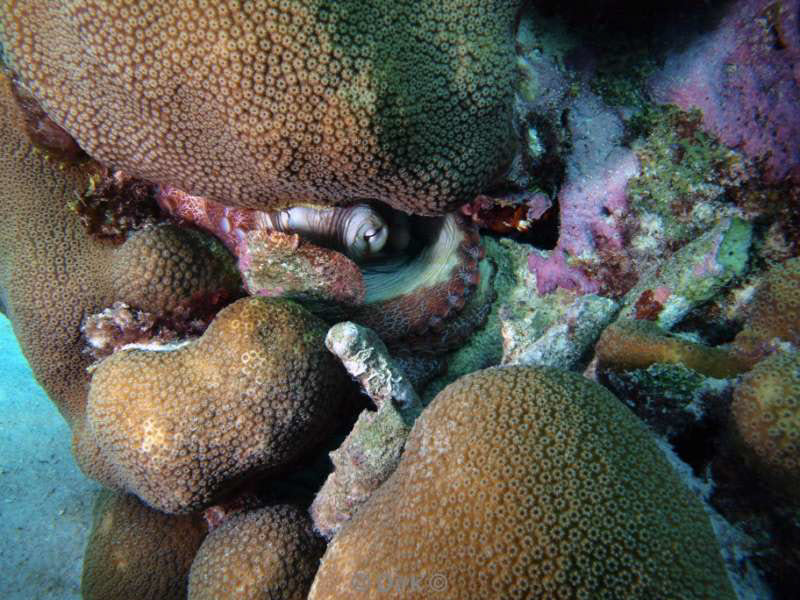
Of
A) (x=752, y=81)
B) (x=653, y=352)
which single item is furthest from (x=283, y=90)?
(x=752, y=81)

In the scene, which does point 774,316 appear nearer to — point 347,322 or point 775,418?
point 775,418

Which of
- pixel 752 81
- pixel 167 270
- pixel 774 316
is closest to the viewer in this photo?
pixel 774 316

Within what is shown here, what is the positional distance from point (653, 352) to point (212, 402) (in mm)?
2242

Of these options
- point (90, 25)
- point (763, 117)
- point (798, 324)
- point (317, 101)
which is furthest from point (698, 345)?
point (90, 25)

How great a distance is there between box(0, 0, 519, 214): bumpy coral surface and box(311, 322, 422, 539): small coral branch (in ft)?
2.61

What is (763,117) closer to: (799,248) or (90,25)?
(799,248)

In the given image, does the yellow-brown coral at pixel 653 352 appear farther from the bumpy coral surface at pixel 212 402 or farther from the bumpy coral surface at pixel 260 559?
the bumpy coral surface at pixel 260 559

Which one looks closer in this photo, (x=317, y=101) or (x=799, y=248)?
(x=317, y=101)

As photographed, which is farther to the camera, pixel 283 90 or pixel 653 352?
pixel 653 352

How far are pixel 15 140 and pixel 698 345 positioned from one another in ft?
13.8

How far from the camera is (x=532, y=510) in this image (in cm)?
160

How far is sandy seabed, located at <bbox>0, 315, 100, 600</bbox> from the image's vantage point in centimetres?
385

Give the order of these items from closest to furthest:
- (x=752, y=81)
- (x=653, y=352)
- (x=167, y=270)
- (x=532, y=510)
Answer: (x=532, y=510), (x=653, y=352), (x=752, y=81), (x=167, y=270)

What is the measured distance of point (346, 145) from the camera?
1.97 meters
